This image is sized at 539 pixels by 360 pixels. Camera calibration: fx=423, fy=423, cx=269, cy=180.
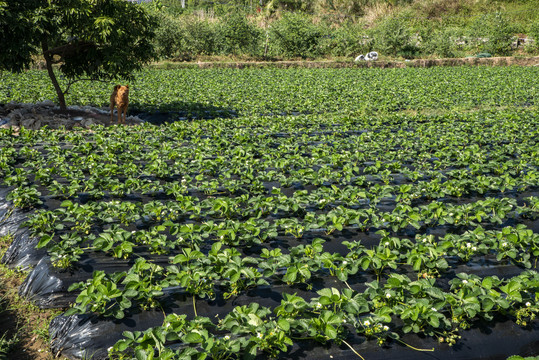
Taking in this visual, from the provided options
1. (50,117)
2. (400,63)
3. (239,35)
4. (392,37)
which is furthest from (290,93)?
(392,37)

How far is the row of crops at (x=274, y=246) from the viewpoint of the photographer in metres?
3.19

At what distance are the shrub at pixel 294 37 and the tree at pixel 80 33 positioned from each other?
24.4m

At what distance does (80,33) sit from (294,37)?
26.1m

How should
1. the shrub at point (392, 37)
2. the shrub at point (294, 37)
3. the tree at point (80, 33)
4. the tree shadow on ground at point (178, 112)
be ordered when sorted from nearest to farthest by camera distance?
the tree at point (80, 33) < the tree shadow on ground at point (178, 112) < the shrub at point (294, 37) < the shrub at point (392, 37)

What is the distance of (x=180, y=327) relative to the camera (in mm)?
3012

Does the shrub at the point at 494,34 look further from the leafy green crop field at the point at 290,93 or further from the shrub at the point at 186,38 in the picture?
the shrub at the point at 186,38

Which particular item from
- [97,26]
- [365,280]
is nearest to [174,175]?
[365,280]

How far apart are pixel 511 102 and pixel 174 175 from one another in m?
14.1

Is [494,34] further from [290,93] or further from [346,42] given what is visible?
[290,93]

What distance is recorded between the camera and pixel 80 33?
10.7 m

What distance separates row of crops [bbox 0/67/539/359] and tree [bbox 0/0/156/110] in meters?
2.56

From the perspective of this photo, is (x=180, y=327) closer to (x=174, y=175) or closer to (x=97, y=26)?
(x=174, y=175)

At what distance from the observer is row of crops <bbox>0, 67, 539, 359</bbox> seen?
3.19m

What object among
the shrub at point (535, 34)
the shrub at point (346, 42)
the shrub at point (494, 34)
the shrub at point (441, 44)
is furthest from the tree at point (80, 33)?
the shrub at point (535, 34)
